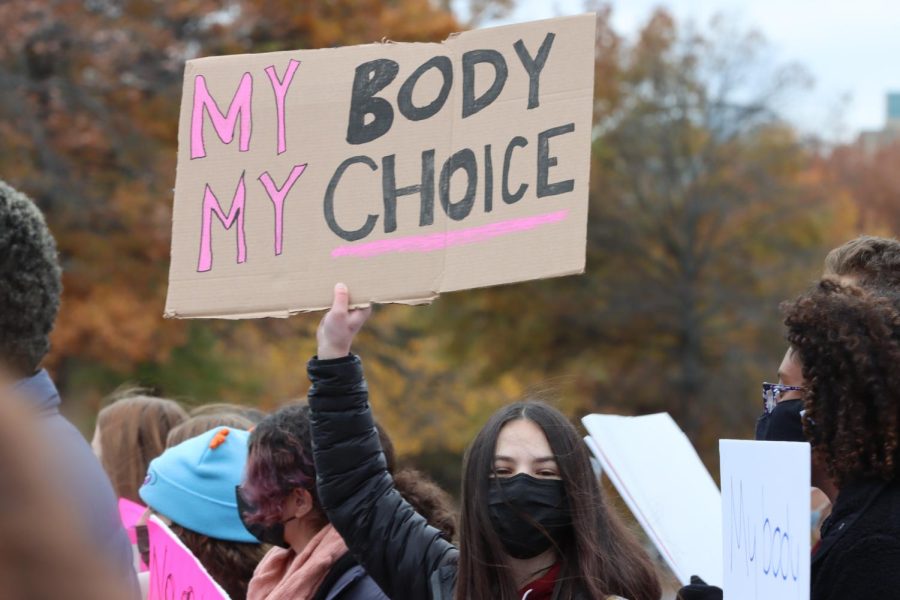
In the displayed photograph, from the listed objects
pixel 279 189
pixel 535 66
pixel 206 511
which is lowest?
pixel 206 511

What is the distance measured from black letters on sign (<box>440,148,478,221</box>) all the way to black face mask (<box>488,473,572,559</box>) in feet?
1.86

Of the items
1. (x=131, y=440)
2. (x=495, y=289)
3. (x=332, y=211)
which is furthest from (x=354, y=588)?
(x=495, y=289)

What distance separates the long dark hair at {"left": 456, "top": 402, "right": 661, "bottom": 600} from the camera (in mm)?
2510

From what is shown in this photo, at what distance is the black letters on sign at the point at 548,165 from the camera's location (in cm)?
254

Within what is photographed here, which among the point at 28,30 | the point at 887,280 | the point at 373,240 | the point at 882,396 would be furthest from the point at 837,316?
the point at 28,30

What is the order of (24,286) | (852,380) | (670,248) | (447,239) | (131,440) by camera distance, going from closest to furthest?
(852,380), (24,286), (447,239), (131,440), (670,248)

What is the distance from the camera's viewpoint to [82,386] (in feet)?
44.0

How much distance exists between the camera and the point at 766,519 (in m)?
2.04

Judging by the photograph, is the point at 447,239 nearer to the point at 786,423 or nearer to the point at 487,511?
the point at 487,511

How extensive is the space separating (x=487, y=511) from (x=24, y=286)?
3.42ft

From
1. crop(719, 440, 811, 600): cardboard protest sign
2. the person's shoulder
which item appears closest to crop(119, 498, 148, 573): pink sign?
the person's shoulder

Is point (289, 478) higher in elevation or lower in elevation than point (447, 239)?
lower

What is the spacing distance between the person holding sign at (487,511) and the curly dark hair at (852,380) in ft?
1.82

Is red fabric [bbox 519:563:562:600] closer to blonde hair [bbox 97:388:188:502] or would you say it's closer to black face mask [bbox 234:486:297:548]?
black face mask [bbox 234:486:297:548]
